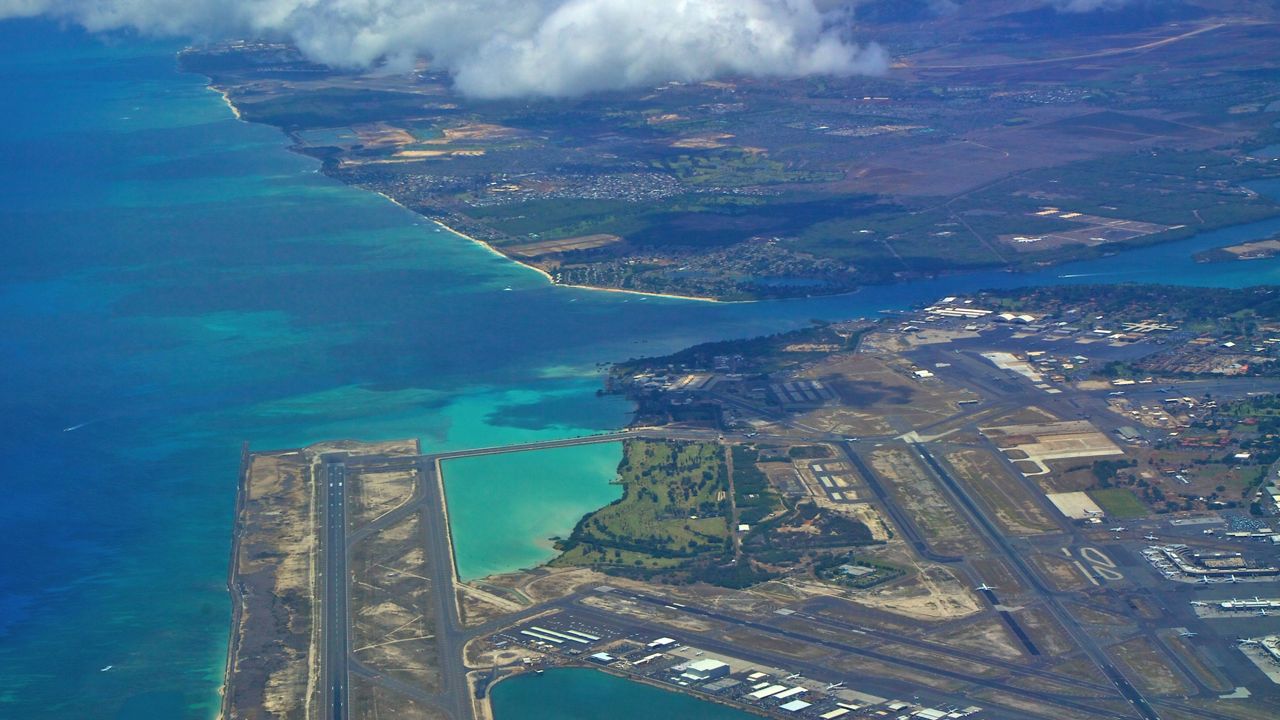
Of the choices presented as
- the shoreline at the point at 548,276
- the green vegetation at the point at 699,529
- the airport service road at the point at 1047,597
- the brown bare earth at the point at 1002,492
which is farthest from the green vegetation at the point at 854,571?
the shoreline at the point at 548,276

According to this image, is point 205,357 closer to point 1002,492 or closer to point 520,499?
point 520,499

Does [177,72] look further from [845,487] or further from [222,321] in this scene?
[845,487]

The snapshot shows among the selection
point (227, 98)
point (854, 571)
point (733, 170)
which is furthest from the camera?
point (227, 98)

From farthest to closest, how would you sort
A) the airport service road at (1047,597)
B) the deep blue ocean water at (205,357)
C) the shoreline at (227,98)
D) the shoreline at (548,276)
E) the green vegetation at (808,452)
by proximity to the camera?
1. the shoreline at (227,98)
2. the shoreline at (548,276)
3. the green vegetation at (808,452)
4. the deep blue ocean water at (205,357)
5. the airport service road at (1047,597)

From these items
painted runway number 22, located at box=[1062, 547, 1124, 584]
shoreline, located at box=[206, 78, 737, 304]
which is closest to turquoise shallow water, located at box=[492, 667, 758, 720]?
painted runway number 22, located at box=[1062, 547, 1124, 584]

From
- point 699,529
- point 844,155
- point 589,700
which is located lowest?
point 589,700

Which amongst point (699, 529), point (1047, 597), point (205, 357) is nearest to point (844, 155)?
point (205, 357)

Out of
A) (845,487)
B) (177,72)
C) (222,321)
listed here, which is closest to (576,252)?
(222,321)

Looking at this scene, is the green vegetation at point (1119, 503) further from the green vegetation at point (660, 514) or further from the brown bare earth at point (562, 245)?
the brown bare earth at point (562, 245)
